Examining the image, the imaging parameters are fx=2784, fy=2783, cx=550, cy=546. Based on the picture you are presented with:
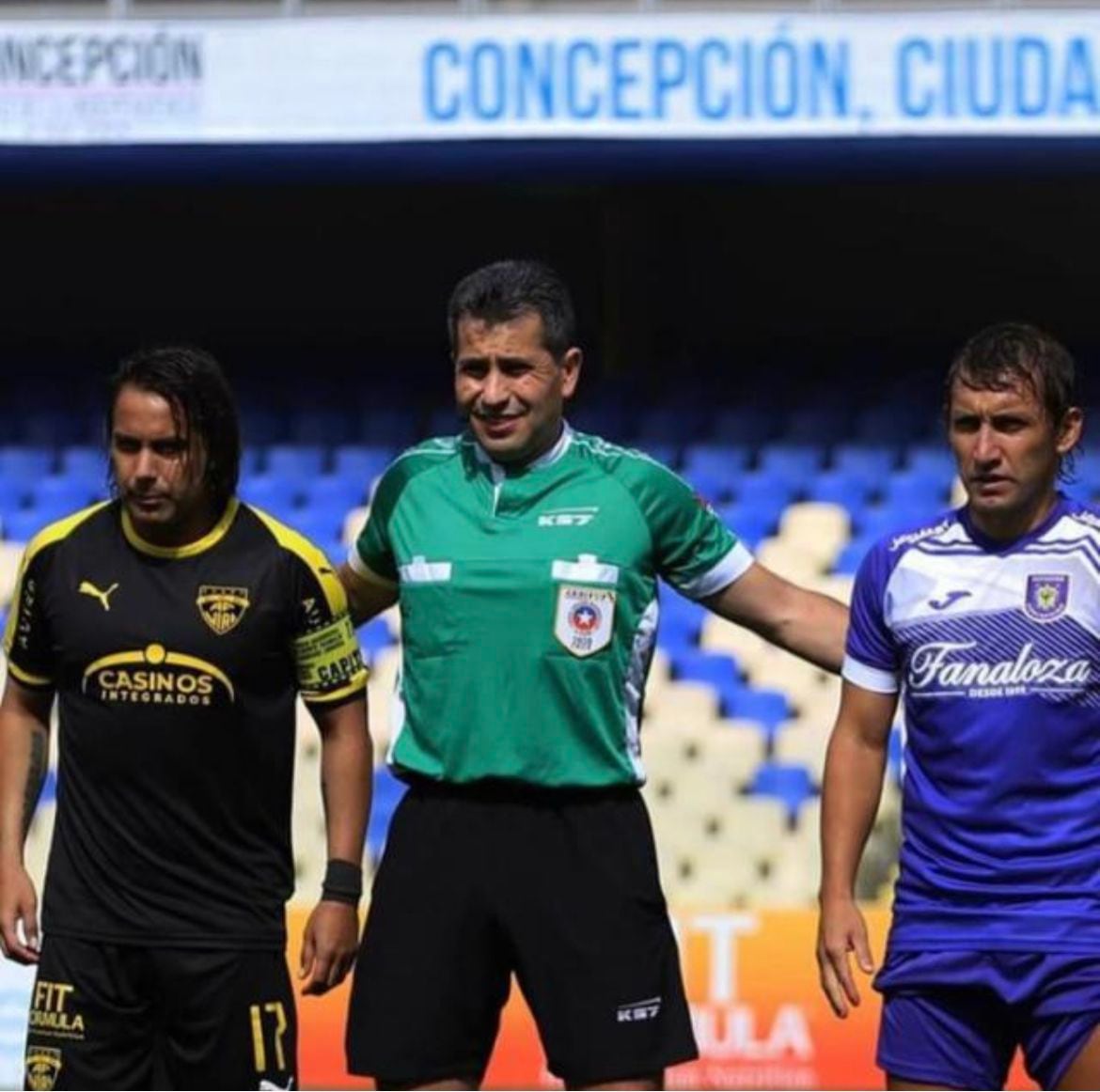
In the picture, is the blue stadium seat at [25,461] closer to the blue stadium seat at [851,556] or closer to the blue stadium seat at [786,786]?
the blue stadium seat at [851,556]

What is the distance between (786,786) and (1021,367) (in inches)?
200

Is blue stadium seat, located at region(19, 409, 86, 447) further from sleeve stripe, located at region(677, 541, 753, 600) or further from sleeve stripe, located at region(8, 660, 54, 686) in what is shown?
sleeve stripe, located at region(677, 541, 753, 600)

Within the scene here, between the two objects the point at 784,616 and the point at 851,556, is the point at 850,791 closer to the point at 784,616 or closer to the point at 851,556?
the point at 784,616

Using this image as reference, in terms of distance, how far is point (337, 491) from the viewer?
11.9 metres

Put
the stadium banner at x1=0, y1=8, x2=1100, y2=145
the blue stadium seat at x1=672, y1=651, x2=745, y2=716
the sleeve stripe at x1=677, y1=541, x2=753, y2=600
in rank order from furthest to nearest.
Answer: the stadium banner at x1=0, y1=8, x2=1100, y2=145
the blue stadium seat at x1=672, y1=651, x2=745, y2=716
the sleeve stripe at x1=677, y1=541, x2=753, y2=600

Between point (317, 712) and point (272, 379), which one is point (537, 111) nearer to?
point (272, 379)

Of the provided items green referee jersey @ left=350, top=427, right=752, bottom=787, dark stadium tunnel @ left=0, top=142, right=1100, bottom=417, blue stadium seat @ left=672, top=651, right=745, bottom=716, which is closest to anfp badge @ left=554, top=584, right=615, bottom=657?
green referee jersey @ left=350, top=427, right=752, bottom=787

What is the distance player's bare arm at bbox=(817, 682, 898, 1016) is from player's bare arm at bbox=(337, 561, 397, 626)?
35.3 inches

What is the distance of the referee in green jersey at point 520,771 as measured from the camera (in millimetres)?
4836

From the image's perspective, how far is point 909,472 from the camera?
38.2ft

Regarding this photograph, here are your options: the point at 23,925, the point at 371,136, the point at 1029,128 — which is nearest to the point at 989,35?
the point at 1029,128

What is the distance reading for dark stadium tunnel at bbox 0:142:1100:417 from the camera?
13398mm

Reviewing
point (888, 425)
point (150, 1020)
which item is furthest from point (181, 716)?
point (888, 425)

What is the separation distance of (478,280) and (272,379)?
8.47 meters
